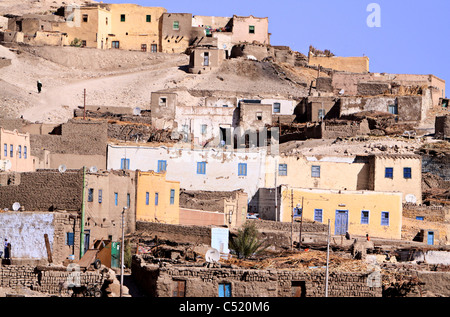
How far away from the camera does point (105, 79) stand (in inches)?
2375

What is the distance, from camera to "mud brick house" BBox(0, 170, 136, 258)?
29297mm

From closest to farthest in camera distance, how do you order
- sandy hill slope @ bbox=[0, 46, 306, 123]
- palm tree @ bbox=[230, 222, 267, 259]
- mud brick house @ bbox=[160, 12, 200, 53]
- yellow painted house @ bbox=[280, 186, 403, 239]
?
palm tree @ bbox=[230, 222, 267, 259] < yellow painted house @ bbox=[280, 186, 403, 239] < sandy hill slope @ bbox=[0, 46, 306, 123] < mud brick house @ bbox=[160, 12, 200, 53]

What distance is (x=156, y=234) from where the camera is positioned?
104 feet

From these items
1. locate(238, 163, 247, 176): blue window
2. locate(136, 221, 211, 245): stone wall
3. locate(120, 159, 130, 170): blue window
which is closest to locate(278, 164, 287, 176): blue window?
locate(238, 163, 247, 176): blue window

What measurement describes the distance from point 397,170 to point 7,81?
2469cm

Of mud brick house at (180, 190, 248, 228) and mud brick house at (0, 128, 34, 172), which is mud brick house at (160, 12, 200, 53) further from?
mud brick house at (180, 190, 248, 228)

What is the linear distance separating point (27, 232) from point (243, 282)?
6.77 meters

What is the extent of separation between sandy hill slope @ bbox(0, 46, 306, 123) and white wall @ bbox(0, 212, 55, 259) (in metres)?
22.6

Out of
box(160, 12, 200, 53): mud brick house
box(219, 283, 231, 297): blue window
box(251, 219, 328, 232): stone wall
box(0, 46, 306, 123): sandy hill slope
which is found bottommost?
box(219, 283, 231, 297): blue window

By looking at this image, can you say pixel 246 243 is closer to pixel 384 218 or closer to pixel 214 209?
pixel 214 209

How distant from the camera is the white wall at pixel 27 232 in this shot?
28.1 m

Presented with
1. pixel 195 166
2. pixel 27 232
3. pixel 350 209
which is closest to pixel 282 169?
pixel 195 166

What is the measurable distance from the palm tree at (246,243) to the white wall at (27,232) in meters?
4.96
